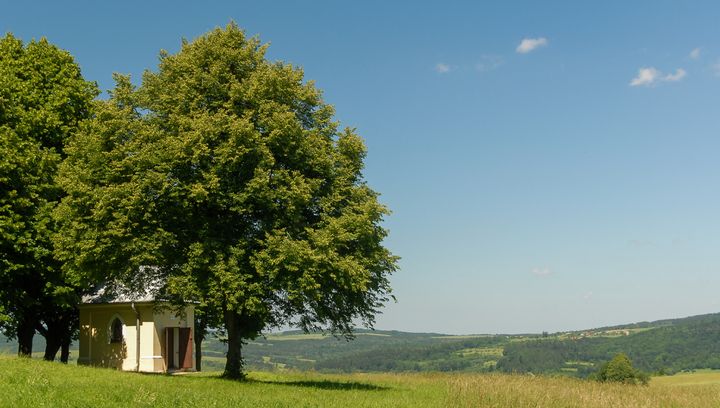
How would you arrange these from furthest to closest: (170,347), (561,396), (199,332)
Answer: (199,332) < (170,347) < (561,396)

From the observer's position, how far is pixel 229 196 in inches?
A: 1203

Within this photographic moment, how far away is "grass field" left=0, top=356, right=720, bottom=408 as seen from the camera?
19.5 m

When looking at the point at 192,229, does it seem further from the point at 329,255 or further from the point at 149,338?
the point at 149,338

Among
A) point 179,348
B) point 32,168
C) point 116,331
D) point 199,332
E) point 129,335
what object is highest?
point 32,168

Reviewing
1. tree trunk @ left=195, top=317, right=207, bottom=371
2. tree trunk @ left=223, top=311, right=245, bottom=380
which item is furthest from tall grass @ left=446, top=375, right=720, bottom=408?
tree trunk @ left=195, top=317, right=207, bottom=371

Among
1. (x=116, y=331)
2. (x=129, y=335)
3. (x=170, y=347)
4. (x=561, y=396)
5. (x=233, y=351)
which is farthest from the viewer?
(x=170, y=347)

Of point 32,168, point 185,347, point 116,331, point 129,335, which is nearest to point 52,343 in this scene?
point 116,331

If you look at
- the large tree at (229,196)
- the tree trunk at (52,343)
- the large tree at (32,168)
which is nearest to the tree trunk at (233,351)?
the large tree at (229,196)

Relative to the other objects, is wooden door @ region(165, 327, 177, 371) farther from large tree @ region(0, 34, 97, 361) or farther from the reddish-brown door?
large tree @ region(0, 34, 97, 361)

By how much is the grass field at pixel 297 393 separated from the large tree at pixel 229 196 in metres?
3.99

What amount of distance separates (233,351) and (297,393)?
8.15 meters

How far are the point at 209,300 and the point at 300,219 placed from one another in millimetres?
5838

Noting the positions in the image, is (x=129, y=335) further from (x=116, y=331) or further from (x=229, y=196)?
(x=229, y=196)

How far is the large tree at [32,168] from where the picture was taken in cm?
3519
